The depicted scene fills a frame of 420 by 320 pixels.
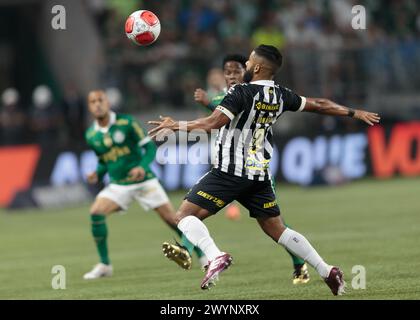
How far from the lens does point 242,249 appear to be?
1600 cm

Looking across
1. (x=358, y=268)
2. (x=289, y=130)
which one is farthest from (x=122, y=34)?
→ (x=358, y=268)

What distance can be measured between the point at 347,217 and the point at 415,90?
8.27 meters

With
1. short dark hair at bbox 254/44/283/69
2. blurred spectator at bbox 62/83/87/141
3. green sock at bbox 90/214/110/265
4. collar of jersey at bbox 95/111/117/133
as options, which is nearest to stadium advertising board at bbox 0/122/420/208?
blurred spectator at bbox 62/83/87/141

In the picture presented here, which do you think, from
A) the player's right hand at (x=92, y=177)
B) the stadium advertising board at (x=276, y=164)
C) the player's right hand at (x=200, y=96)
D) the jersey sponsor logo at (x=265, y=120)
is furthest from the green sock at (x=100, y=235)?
the stadium advertising board at (x=276, y=164)

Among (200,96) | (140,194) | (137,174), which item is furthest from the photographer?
(140,194)

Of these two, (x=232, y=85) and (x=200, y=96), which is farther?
(x=232, y=85)

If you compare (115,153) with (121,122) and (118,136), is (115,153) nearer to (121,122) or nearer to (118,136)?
(118,136)

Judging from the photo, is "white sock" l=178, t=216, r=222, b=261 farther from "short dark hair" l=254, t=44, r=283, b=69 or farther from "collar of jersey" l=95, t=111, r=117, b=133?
"collar of jersey" l=95, t=111, r=117, b=133

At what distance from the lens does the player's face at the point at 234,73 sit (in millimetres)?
12625

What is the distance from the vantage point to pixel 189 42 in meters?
28.5

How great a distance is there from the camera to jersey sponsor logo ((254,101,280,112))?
10820 mm

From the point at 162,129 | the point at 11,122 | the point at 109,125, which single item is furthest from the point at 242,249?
the point at 11,122

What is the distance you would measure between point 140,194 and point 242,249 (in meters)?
2.06
